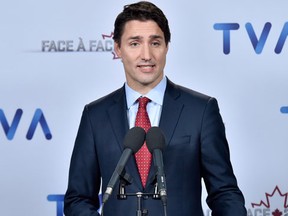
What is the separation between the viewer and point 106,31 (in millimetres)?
3039

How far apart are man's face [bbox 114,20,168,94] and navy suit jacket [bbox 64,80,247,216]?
0.08m

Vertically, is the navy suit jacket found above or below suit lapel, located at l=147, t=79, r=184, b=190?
below

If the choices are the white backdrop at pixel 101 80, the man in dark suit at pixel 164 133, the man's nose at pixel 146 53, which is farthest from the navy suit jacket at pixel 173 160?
Answer: the white backdrop at pixel 101 80

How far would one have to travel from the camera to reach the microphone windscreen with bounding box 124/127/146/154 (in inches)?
63.8

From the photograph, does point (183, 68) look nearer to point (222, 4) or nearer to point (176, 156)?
point (222, 4)

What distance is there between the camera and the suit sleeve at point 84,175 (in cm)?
208

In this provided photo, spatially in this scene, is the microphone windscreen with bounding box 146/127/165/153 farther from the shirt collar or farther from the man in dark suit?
the shirt collar

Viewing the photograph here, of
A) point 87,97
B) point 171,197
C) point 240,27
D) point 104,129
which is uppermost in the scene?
point 240,27

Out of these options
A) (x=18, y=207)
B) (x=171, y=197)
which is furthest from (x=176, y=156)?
(x=18, y=207)

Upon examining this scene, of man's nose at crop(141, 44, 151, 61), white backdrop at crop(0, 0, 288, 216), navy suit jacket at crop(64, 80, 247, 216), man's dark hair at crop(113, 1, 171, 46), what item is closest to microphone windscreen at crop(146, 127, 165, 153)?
navy suit jacket at crop(64, 80, 247, 216)

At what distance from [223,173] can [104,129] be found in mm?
397

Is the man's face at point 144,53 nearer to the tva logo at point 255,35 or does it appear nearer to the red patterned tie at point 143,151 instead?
the red patterned tie at point 143,151

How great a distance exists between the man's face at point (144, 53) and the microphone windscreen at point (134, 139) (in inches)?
18.0

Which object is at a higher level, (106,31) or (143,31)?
(106,31)
